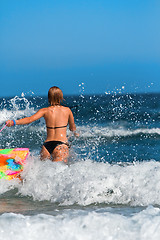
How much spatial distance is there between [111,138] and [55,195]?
996cm

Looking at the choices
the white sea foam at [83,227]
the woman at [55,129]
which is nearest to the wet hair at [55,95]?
the woman at [55,129]

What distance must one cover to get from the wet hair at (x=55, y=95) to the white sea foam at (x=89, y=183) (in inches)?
36.8

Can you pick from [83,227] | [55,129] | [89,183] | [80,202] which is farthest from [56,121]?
[83,227]

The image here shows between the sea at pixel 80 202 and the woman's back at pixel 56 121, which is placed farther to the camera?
the woman's back at pixel 56 121

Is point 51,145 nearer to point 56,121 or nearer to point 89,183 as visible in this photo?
point 56,121

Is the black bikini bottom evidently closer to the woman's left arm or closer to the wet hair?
the woman's left arm

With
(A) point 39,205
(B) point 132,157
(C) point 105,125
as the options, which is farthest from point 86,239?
(C) point 105,125

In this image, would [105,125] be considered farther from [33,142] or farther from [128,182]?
[128,182]

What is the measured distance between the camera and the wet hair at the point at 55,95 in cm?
551

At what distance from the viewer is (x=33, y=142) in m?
13.9

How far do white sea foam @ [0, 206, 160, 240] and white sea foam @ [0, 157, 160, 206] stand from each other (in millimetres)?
966

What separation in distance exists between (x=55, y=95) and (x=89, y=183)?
4.81ft

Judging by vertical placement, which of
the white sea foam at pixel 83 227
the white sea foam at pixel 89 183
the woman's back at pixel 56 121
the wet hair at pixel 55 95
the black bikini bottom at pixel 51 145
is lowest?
the white sea foam at pixel 83 227

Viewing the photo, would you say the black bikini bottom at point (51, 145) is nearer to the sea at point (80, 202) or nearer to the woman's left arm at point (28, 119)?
the sea at point (80, 202)
